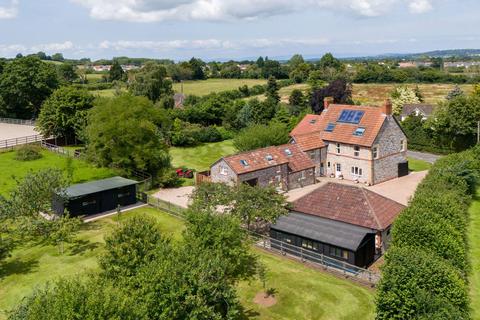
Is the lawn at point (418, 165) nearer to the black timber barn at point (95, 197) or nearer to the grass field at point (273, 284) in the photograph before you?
the grass field at point (273, 284)

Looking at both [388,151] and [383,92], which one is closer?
[388,151]

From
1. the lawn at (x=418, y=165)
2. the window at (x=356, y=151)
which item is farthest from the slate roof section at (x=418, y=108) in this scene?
the window at (x=356, y=151)

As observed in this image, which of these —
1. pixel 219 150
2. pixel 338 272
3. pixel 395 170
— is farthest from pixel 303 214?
pixel 219 150

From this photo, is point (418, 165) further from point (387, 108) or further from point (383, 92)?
point (383, 92)

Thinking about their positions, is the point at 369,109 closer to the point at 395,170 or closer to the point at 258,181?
the point at 395,170

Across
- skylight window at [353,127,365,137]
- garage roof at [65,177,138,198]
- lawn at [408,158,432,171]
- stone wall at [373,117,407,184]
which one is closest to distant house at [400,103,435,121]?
lawn at [408,158,432,171]

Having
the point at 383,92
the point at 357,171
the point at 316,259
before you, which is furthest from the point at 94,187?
the point at 383,92
